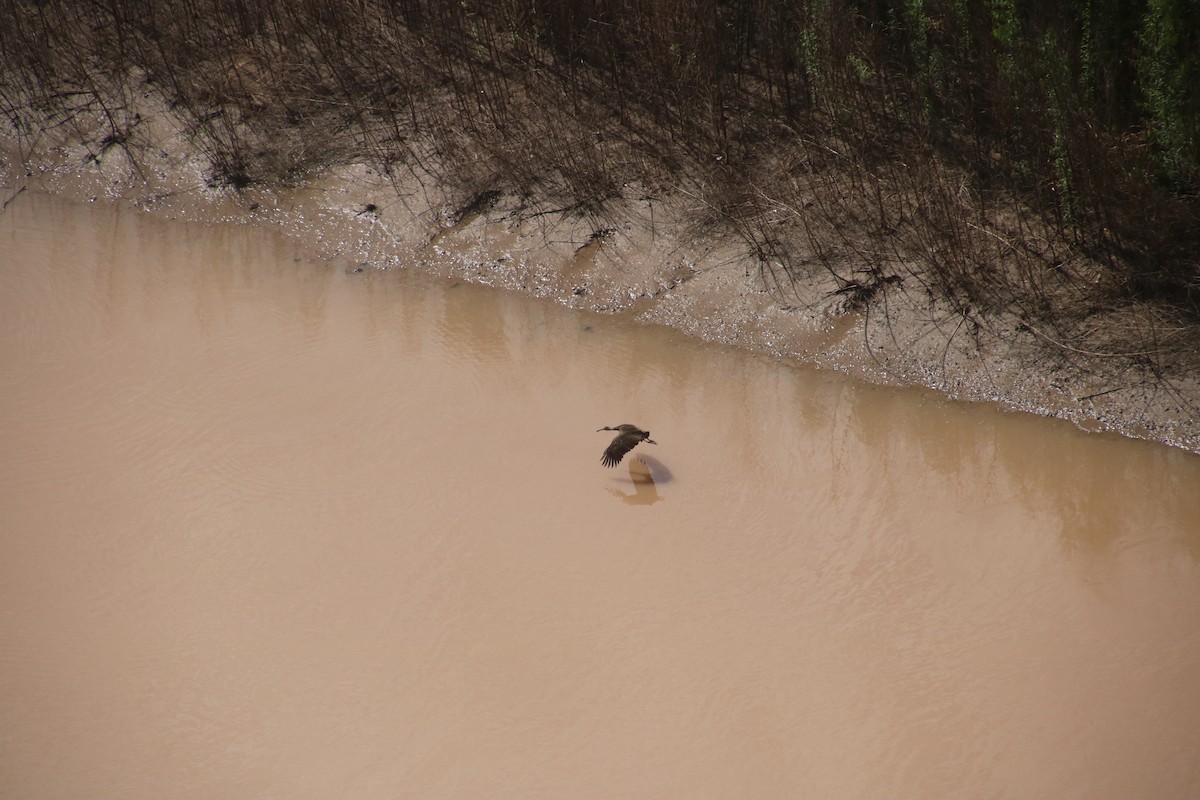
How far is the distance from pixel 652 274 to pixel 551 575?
6.65 ft

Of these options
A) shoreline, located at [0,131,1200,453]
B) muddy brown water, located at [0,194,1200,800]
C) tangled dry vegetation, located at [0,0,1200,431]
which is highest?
tangled dry vegetation, located at [0,0,1200,431]

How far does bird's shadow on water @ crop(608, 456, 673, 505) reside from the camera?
4230 millimetres

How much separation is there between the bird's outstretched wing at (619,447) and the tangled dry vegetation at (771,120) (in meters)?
1.44

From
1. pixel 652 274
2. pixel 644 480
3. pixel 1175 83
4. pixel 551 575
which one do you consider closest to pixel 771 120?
pixel 652 274

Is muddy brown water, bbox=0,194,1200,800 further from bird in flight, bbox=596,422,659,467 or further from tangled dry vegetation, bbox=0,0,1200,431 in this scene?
tangled dry vegetation, bbox=0,0,1200,431

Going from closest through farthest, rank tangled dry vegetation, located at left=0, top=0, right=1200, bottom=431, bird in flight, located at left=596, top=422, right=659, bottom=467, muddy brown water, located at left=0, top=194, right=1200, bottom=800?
muddy brown water, located at left=0, top=194, right=1200, bottom=800 < bird in flight, located at left=596, top=422, right=659, bottom=467 < tangled dry vegetation, located at left=0, top=0, right=1200, bottom=431

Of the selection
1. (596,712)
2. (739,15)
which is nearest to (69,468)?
(596,712)

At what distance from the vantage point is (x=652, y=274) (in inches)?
210

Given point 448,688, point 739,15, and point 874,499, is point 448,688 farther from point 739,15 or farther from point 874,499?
point 739,15

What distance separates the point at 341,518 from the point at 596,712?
1.39 metres

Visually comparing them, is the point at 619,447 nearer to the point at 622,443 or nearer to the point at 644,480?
the point at 622,443

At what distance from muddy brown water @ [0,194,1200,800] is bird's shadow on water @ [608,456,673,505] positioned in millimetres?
20

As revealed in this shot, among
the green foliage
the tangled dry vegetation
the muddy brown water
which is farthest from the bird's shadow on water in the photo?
the green foliage

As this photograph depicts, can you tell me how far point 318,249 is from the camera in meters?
5.81
